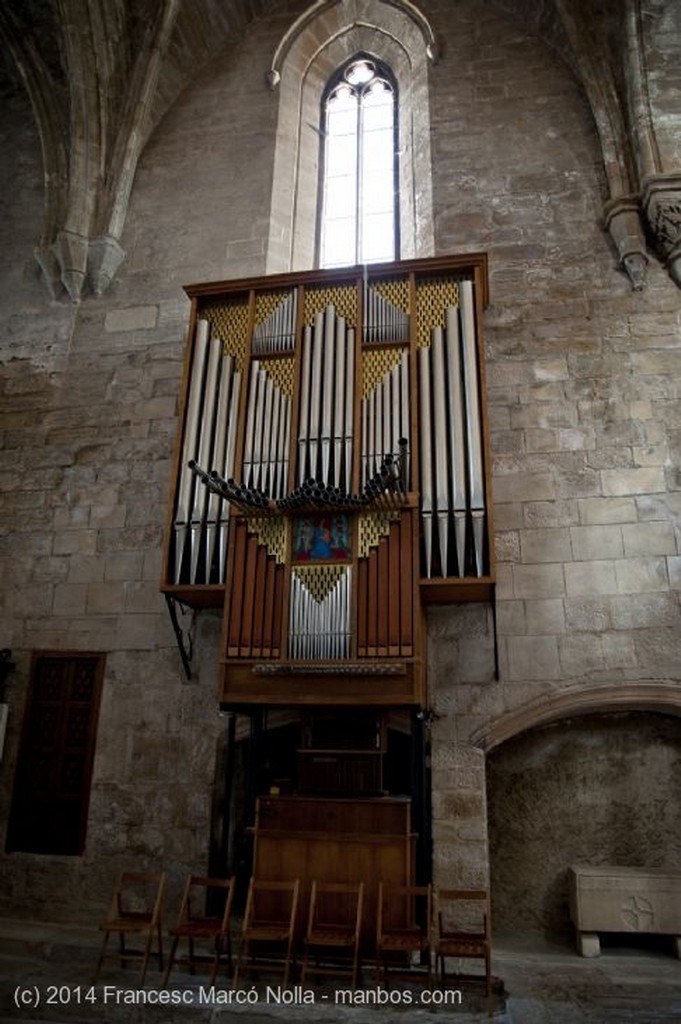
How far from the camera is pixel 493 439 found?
24.4ft

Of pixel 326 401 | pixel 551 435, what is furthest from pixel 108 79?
pixel 551 435

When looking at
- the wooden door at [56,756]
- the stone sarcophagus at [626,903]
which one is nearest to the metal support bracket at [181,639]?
the wooden door at [56,756]

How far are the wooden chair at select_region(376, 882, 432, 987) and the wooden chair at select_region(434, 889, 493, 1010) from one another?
129 mm

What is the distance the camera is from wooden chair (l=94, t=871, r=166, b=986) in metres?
5.03

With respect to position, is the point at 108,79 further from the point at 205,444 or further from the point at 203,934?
the point at 203,934

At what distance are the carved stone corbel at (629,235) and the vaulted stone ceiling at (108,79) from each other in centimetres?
77

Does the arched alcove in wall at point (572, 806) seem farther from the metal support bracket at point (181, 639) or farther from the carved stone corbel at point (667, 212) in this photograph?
the carved stone corbel at point (667, 212)

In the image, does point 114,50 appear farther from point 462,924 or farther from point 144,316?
point 462,924

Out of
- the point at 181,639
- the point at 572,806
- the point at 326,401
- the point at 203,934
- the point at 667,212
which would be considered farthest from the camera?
the point at 667,212

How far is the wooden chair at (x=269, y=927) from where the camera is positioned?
Result: 4.89 meters

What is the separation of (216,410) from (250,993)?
4739 mm

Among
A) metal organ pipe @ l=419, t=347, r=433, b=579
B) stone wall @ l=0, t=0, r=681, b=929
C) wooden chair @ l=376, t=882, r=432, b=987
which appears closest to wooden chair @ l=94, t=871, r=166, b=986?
stone wall @ l=0, t=0, r=681, b=929

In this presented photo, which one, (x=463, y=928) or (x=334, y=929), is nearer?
(x=334, y=929)

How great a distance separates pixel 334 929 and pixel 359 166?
8.65 meters
